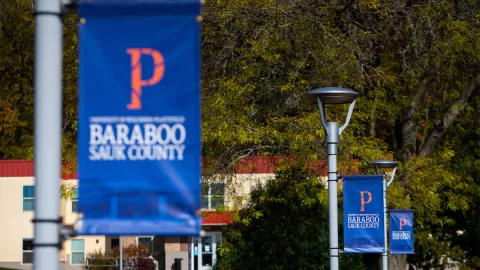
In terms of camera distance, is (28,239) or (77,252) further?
(77,252)

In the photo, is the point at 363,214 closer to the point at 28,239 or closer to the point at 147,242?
the point at 147,242

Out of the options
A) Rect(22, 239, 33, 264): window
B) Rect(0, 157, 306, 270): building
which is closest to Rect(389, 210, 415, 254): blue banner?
Rect(0, 157, 306, 270): building

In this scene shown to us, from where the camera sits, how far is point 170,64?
19.0 ft

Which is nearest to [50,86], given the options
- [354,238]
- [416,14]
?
[354,238]

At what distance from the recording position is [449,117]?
96.5 ft

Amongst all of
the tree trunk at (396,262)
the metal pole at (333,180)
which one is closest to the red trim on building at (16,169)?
the tree trunk at (396,262)

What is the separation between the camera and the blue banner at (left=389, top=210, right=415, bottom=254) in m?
24.7

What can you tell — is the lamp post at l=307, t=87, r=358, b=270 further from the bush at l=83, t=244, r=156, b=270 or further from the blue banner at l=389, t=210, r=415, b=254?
the bush at l=83, t=244, r=156, b=270

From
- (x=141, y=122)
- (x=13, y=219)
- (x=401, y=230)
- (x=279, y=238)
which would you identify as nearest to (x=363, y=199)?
(x=401, y=230)

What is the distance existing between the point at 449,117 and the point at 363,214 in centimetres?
1112

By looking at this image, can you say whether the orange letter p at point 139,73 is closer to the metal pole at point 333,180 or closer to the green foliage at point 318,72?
the metal pole at point 333,180

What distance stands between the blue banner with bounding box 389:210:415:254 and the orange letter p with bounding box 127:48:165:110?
19558 millimetres

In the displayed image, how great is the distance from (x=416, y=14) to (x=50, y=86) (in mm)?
20538

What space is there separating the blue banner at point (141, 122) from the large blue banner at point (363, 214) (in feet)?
43.8
